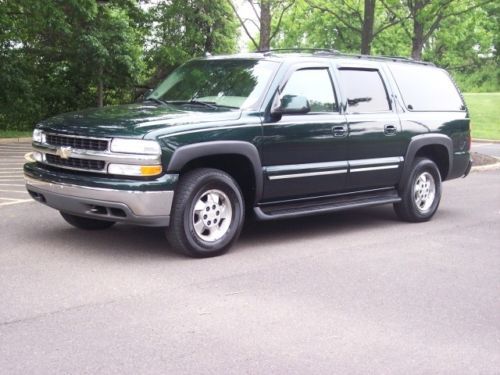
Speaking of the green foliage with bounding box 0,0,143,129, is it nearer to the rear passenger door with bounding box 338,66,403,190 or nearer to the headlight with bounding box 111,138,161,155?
the rear passenger door with bounding box 338,66,403,190

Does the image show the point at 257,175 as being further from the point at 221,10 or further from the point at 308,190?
the point at 221,10

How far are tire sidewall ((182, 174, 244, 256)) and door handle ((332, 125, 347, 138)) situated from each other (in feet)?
4.57

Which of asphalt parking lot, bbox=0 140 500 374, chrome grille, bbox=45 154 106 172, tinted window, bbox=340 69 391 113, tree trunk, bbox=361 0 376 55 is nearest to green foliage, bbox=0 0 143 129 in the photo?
tree trunk, bbox=361 0 376 55

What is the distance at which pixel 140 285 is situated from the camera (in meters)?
5.35

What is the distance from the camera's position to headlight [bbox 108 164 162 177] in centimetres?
582

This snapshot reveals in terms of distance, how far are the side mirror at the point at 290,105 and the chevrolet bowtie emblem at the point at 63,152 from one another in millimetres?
1938

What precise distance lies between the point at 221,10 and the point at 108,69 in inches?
259

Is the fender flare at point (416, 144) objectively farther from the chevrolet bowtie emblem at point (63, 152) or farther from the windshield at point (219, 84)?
the chevrolet bowtie emblem at point (63, 152)

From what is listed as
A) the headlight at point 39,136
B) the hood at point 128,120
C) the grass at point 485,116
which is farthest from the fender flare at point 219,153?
the grass at point 485,116

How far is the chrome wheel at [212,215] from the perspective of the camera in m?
6.24

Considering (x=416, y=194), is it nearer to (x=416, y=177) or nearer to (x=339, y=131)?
(x=416, y=177)

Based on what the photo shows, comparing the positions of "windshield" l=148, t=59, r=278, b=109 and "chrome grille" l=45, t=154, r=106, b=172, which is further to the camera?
"windshield" l=148, t=59, r=278, b=109

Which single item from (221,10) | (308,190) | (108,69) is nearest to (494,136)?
Answer: (221,10)

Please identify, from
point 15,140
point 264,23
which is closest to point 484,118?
point 264,23
